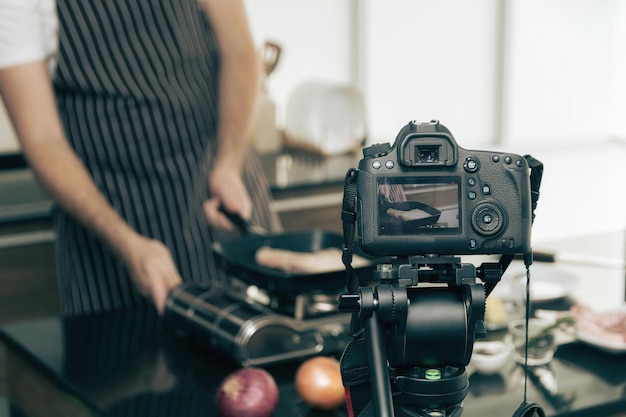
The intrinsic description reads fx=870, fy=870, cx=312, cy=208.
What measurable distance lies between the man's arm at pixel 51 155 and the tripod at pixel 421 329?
106 centimetres

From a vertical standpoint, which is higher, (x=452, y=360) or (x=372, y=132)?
(x=452, y=360)

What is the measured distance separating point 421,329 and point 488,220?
0.41ft

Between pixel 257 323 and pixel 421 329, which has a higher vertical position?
pixel 421 329

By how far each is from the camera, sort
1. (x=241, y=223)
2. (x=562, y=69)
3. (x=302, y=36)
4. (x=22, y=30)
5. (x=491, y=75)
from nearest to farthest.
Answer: (x=22, y=30), (x=241, y=223), (x=302, y=36), (x=491, y=75), (x=562, y=69)

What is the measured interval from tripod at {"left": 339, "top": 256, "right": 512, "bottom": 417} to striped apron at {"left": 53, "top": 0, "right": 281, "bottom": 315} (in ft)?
4.15

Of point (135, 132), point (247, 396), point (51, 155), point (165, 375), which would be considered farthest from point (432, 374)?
point (135, 132)

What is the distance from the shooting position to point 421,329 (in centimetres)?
77

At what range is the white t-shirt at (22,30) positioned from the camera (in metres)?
1.78

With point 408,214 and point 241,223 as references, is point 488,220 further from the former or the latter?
point 241,223

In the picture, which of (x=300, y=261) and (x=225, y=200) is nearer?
(x=300, y=261)

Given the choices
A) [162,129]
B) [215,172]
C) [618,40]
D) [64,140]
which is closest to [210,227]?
[215,172]

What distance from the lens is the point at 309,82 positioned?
3.37 meters

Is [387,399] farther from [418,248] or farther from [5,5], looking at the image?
[5,5]

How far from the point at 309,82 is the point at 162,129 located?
4.52 feet
